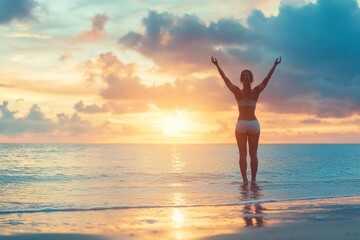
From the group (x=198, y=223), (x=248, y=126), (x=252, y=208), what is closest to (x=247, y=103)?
(x=248, y=126)

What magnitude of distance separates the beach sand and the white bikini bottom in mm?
4500

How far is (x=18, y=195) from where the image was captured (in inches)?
493

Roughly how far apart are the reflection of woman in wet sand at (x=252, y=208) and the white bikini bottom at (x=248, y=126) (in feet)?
5.48

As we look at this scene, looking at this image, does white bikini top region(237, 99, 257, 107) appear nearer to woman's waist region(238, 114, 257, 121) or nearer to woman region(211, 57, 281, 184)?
woman region(211, 57, 281, 184)

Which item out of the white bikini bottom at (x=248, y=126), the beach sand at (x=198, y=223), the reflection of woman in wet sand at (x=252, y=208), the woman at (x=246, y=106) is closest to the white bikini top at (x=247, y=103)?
the woman at (x=246, y=106)

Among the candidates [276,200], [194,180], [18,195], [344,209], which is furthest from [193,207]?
[194,180]

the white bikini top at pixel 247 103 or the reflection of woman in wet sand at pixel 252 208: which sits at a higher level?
the white bikini top at pixel 247 103

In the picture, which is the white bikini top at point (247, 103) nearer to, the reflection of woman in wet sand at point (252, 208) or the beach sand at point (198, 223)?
the reflection of woman in wet sand at point (252, 208)

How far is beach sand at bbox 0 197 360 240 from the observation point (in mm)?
6605

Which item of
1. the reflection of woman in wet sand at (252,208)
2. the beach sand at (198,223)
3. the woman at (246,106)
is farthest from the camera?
the woman at (246,106)

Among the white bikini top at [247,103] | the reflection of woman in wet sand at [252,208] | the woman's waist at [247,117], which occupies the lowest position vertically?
the reflection of woman in wet sand at [252,208]

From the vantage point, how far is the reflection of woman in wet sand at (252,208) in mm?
7562

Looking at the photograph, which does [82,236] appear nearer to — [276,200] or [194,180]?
[276,200]

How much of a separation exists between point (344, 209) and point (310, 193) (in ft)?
12.1
